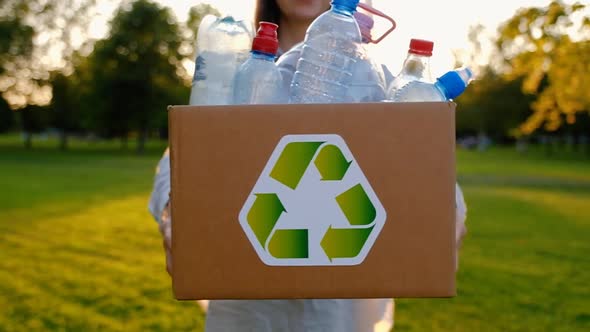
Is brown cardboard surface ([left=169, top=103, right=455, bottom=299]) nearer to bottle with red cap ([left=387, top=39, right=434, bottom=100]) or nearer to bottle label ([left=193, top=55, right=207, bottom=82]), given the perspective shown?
bottle with red cap ([left=387, top=39, right=434, bottom=100])

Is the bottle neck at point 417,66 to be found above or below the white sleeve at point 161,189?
above

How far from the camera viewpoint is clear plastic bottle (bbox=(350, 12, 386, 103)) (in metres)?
1.41

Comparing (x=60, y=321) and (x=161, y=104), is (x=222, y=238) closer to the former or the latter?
(x=60, y=321)

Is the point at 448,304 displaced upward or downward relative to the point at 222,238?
downward

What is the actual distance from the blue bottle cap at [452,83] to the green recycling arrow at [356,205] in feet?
0.95

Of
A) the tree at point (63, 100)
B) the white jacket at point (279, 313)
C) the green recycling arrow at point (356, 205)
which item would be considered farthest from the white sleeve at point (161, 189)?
the tree at point (63, 100)

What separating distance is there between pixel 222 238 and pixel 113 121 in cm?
3814

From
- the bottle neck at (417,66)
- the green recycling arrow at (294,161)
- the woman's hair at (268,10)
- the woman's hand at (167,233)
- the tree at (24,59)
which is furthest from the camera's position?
the tree at (24,59)

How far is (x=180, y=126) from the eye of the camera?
1241 mm

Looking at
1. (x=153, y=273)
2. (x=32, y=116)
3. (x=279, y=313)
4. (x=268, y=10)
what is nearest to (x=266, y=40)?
(x=268, y=10)

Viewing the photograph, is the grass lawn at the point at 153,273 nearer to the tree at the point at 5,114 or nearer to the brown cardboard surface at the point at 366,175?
the brown cardboard surface at the point at 366,175

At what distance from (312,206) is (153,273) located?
482 cm

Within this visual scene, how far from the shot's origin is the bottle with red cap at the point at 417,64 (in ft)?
4.28

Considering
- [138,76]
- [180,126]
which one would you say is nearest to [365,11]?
[180,126]
